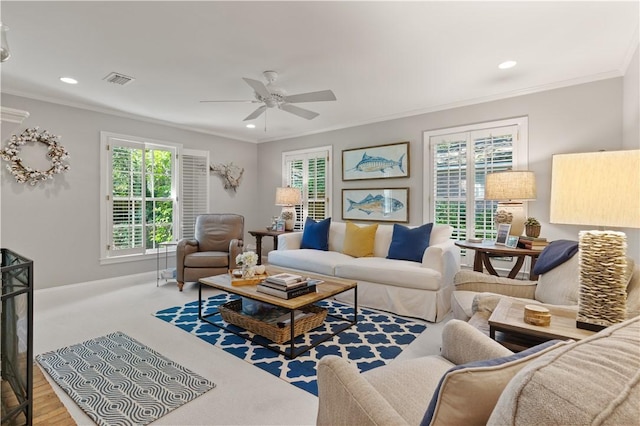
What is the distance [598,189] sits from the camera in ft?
4.11

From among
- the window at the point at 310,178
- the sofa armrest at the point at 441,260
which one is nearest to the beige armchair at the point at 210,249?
the window at the point at 310,178

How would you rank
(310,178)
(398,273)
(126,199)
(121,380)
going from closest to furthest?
(121,380)
(398,273)
(126,199)
(310,178)

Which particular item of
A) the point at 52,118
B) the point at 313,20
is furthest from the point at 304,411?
the point at 52,118

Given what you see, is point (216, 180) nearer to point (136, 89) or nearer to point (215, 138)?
point (215, 138)

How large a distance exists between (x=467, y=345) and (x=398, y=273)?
1.99m

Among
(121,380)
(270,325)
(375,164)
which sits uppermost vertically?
(375,164)

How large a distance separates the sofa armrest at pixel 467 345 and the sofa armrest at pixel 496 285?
1.18 meters

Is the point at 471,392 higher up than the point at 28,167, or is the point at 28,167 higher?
the point at 28,167

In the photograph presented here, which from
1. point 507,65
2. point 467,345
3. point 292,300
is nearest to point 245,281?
point 292,300

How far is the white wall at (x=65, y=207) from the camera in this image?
150 inches

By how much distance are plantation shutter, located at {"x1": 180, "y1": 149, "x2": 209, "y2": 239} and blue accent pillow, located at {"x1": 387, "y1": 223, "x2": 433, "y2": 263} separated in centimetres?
362

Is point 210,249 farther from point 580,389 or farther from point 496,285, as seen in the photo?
point 580,389

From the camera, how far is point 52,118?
4051mm

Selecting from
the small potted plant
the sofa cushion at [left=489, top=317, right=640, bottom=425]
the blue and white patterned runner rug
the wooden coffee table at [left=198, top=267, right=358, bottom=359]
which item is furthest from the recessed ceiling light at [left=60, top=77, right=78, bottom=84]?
the small potted plant
